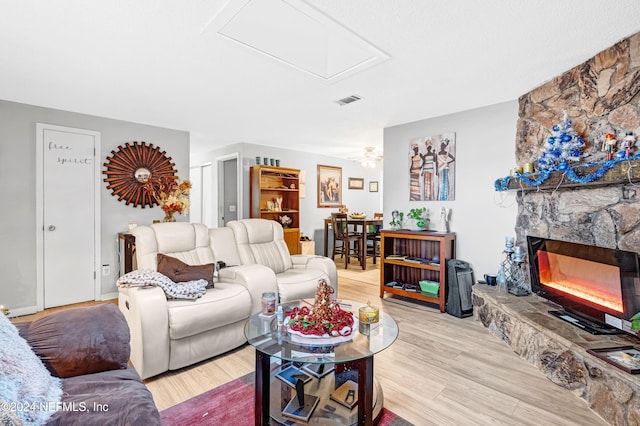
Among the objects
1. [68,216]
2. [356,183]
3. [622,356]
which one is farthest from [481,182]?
[68,216]

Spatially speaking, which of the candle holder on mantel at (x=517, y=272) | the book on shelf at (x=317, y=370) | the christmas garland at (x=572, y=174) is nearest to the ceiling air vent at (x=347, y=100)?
the christmas garland at (x=572, y=174)

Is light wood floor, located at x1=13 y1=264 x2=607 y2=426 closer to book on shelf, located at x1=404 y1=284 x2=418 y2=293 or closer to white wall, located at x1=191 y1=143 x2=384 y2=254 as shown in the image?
book on shelf, located at x1=404 y1=284 x2=418 y2=293

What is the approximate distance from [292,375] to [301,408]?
204mm

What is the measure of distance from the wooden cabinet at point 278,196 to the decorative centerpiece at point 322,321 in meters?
3.58

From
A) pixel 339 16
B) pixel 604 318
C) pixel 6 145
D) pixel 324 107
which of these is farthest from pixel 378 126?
pixel 6 145

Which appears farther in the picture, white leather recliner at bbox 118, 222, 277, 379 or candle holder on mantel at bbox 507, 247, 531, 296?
candle holder on mantel at bbox 507, 247, 531, 296

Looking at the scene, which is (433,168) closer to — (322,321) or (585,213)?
(585,213)

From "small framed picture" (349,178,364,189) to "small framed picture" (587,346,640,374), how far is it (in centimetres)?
572

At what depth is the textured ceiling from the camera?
1.78m

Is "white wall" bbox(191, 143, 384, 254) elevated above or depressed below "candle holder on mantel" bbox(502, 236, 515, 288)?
above

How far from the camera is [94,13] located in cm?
180

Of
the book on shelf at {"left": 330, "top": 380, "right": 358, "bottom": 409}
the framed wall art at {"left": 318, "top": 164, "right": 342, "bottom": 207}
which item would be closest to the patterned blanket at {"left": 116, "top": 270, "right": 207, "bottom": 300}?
the book on shelf at {"left": 330, "top": 380, "right": 358, "bottom": 409}

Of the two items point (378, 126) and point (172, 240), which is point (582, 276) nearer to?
point (378, 126)

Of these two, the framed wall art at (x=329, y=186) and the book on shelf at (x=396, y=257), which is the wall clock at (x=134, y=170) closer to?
the framed wall art at (x=329, y=186)
